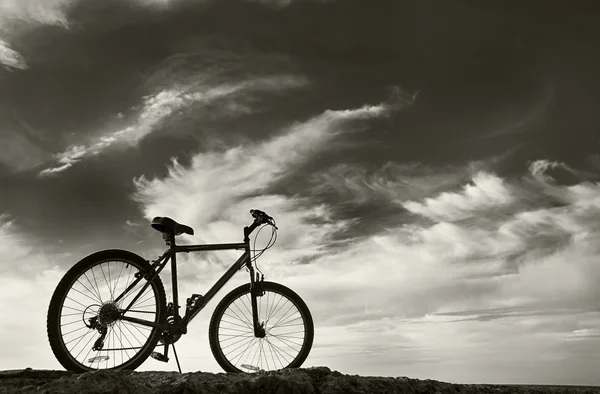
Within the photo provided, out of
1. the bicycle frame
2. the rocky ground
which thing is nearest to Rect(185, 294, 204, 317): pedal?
the bicycle frame

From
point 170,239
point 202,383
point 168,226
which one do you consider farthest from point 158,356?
point 202,383

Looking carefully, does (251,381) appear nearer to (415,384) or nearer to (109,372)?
(109,372)

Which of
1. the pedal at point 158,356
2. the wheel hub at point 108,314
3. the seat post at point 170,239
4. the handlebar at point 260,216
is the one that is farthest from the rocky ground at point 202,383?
the handlebar at point 260,216

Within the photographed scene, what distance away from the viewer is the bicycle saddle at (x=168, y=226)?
6121 millimetres

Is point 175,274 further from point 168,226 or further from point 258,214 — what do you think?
point 258,214

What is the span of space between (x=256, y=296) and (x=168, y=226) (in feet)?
4.58

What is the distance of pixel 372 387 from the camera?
4707 mm

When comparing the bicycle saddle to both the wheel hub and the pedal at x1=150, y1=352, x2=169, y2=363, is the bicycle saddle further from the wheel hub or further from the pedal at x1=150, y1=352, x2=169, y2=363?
the pedal at x1=150, y1=352, x2=169, y2=363

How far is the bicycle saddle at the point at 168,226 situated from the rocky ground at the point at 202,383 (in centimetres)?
190

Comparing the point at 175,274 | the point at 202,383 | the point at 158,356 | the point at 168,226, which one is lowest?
the point at 202,383

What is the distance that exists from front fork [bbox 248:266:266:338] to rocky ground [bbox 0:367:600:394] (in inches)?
77.1

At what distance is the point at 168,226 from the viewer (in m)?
6.14

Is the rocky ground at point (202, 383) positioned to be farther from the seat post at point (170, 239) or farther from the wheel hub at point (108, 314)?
the seat post at point (170, 239)

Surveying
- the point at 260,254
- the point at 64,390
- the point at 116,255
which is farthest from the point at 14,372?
the point at 260,254
